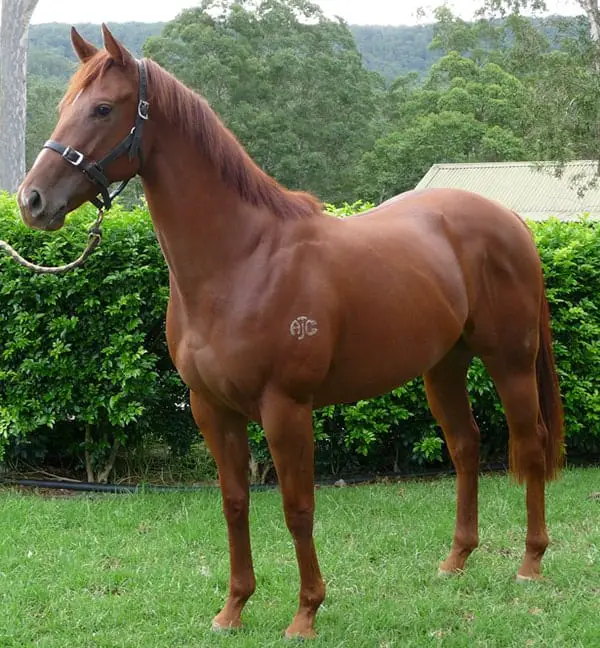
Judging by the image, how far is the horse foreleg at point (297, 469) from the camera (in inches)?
111

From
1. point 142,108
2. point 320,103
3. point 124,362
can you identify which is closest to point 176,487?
point 124,362

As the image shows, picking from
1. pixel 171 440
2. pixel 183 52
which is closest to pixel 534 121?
pixel 171 440

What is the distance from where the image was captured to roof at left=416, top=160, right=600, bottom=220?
78.0 feet

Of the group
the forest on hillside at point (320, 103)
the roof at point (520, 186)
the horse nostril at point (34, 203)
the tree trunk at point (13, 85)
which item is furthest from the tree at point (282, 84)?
the horse nostril at point (34, 203)

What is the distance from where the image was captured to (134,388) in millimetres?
5332

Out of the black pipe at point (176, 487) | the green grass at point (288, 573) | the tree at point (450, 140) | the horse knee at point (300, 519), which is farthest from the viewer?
the tree at point (450, 140)

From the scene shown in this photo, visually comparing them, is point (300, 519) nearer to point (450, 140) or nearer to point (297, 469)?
point (297, 469)

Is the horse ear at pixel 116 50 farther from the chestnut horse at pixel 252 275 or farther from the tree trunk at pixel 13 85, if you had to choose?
the tree trunk at pixel 13 85

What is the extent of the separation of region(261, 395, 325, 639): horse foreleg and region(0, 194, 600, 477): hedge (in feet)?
8.22

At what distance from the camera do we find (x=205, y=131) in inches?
110

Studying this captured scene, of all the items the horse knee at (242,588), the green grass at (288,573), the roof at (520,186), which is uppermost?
the horse knee at (242,588)

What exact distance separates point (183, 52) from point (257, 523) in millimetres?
31268

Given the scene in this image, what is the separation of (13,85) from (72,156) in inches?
380

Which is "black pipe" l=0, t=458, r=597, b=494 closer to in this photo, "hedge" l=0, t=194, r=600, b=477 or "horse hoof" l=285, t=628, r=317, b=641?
"hedge" l=0, t=194, r=600, b=477
